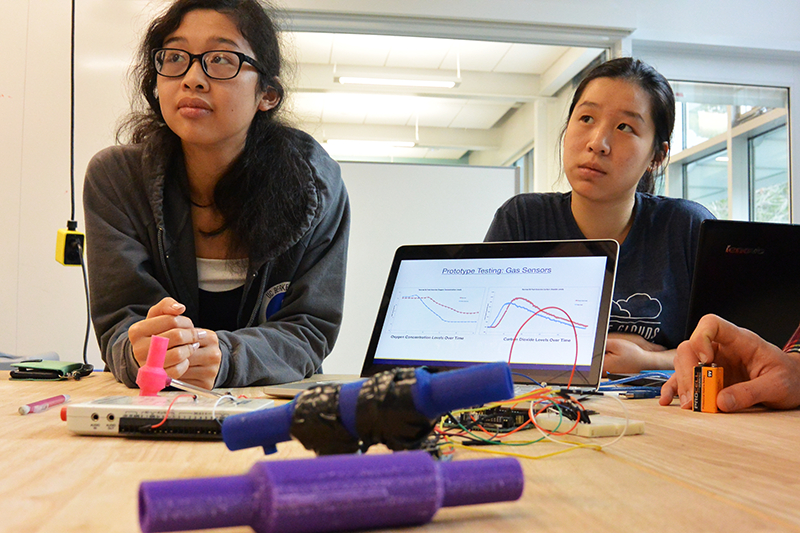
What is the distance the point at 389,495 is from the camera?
11.6 inches

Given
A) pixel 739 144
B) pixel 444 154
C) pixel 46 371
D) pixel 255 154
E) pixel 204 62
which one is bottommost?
pixel 46 371

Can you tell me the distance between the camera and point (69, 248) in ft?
5.74

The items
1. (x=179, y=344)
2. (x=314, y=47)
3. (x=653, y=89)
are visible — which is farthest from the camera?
(x=314, y=47)

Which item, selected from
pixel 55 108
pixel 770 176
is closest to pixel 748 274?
pixel 55 108

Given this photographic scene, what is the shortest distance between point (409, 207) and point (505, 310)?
2.51 metres

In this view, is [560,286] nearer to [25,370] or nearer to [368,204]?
[25,370]

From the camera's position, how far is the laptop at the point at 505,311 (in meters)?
0.90

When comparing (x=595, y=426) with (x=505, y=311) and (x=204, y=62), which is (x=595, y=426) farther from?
(x=204, y=62)

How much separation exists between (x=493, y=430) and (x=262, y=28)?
108cm

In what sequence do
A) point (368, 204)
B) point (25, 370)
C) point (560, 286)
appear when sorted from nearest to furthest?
point (560, 286) → point (25, 370) → point (368, 204)

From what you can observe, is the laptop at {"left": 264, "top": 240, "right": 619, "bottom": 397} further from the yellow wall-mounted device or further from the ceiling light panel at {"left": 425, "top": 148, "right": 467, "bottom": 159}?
the ceiling light panel at {"left": 425, "top": 148, "right": 467, "bottom": 159}

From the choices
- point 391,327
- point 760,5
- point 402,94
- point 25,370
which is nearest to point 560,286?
point 391,327

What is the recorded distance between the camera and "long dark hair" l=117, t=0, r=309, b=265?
131 centimetres

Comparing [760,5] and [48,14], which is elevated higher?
[760,5]
